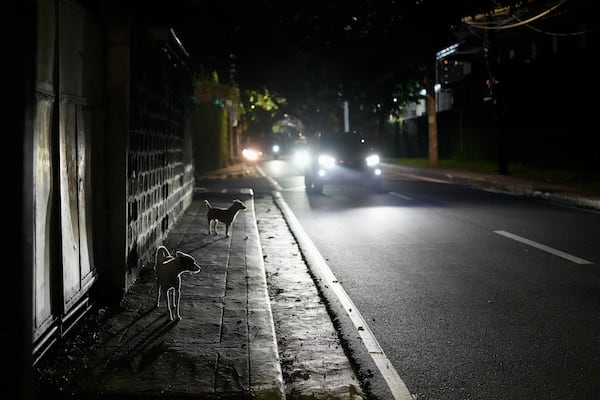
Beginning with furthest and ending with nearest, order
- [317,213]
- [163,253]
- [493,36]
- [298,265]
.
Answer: [493,36], [317,213], [298,265], [163,253]

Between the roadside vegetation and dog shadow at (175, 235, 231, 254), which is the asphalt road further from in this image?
the roadside vegetation

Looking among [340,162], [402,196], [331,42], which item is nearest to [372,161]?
[340,162]

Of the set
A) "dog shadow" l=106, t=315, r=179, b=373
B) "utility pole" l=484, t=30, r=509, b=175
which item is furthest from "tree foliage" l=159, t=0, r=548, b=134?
"dog shadow" l=106, t=315, r=179, b=373

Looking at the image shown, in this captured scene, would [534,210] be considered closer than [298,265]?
No

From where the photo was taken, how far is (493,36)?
88.3ft

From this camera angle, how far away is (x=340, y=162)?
22.5m

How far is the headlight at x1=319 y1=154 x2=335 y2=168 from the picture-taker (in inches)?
872

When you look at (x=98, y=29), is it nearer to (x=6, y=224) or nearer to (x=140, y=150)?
(x=140, y=150)

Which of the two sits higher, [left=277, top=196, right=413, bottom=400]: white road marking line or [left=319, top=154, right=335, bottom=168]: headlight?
[left=319, top=154, right=335, bottom=168]: headlight

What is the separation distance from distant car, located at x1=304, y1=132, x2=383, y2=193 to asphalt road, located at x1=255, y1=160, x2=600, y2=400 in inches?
236

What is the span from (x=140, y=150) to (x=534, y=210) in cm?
1043

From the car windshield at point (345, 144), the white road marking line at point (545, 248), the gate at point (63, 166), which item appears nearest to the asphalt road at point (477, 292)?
the white road marking line at point (545, 248)

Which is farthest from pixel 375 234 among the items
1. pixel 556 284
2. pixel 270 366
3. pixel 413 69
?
pixel 413 69

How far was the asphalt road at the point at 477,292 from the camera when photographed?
520 cm
